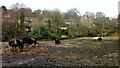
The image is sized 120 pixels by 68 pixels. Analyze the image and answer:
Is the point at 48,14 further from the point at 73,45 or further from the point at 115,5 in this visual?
the point at 115,5

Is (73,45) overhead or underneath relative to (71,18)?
underneath

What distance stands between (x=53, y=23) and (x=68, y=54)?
497 mm

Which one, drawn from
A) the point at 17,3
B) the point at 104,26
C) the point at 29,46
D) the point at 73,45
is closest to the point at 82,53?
the point at 73,45

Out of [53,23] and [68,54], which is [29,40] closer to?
[53,23]

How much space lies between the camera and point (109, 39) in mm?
4480

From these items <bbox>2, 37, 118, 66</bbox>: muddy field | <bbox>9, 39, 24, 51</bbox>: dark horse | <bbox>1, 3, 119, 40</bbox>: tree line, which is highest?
<bbox>1, 3, 119, 40</bbox>: tree line

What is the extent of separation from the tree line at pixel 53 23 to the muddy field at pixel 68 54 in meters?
0.12

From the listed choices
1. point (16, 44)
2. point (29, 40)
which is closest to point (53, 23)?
point (29, 40)

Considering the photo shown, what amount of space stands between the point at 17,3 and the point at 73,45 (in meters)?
1.01

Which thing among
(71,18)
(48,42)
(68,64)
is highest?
(71,18)

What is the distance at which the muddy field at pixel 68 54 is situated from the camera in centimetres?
441

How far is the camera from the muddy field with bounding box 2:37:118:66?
4406 millimetres

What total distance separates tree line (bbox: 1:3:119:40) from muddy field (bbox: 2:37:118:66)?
118 millimetres

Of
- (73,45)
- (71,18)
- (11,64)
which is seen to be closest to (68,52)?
(73,45)
